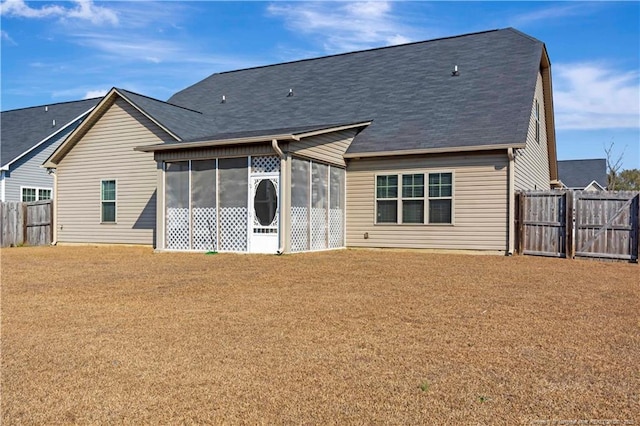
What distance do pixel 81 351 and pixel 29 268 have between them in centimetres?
736

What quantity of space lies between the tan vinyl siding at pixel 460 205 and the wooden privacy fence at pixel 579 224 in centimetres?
62

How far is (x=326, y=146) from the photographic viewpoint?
14.5 metres

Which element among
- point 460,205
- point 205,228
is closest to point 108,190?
point 205,228

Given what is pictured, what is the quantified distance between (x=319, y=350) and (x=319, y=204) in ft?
32.9

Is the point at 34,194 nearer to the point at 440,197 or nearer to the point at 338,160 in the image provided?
the point at 338,160

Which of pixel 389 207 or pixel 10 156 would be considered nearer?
pixel 389 207

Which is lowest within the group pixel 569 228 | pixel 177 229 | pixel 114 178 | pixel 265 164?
pixel 177 229

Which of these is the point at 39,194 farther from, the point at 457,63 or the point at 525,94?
the point at 525,94

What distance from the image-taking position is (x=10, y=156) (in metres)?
23.3

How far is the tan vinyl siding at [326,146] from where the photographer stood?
13.3m

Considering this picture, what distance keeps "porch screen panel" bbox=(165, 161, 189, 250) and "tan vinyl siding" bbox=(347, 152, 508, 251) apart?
5.18m

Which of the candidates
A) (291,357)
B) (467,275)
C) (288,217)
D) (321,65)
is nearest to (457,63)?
(321,65)

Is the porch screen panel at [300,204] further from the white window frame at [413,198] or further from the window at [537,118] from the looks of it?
the window at [537,118]

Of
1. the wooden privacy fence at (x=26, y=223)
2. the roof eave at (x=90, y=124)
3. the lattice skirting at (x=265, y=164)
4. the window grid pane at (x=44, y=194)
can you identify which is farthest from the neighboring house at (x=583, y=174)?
the wooden privacy fence at (x=26, y=223)
